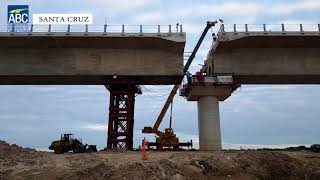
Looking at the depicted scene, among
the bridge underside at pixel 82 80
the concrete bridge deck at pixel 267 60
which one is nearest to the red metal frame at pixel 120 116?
the bridge underside at pixel 82 80

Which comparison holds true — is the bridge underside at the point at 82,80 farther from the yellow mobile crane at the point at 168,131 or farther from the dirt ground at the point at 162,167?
the dirt ground at the point at 162,167

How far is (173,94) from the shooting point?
150 ft

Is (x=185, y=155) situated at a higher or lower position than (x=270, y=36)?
lower

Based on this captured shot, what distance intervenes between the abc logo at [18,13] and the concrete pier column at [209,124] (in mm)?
19403

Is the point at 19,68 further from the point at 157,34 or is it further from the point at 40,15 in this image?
the point at 157,34

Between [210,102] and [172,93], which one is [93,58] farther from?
[210,102]

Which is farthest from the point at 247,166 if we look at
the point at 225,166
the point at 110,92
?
the point at 110,92

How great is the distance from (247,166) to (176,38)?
16.3m

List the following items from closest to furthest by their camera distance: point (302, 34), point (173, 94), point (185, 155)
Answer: point (185, 155), point (302, 34), point (173, 94)

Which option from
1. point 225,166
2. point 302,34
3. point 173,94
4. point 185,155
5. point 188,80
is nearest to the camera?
point 225,166

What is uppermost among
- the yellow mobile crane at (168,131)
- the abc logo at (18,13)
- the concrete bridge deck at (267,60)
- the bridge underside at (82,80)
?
the abc logo at (18,13)

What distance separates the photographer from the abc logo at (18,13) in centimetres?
3988

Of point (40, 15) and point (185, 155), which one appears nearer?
point (185, 155)

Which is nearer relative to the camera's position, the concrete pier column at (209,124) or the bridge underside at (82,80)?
the concrete pier column at (209,124)
